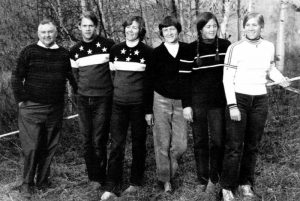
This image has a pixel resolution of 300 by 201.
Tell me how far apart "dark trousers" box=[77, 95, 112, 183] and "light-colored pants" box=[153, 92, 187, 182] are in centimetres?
60

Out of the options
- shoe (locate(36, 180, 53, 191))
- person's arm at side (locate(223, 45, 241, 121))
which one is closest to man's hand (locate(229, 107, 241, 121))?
person's arm at side (locate(223, 45, 241, 121))

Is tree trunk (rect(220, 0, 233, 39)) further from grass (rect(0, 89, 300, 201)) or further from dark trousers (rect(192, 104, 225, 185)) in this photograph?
dark trousers (rect(192, 104, 225, 185))

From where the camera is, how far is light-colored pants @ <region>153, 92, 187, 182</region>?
4023 mm

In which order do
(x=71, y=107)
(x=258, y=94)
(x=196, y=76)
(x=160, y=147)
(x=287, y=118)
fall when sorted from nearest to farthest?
(x=258, y=94) < (x=196, y=76) < (x=160, y=147) < (x=287, y=118) < (x=71, y=107)

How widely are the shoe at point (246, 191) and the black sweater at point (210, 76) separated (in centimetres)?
96

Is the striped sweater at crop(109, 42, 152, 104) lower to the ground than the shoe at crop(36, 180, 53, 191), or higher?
higher

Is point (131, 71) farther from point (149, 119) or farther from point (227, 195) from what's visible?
point (227, 195)

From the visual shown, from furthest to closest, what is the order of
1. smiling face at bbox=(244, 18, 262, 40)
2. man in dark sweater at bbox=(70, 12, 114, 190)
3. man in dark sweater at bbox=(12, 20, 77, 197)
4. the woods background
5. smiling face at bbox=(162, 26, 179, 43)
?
the woods background
man in dark sweater at bbox=(12, 20, 77, 197)
man in dark sweater at bbox=(70, 12, 114, 190)
smiling face at bbox=(162, 26, 179, 43)
smiling face at bbox=(244, 18, 262, 40)

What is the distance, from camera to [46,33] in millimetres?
4242

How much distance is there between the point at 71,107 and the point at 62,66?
9.49 ft

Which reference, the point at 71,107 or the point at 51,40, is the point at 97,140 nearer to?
the point at 51,40

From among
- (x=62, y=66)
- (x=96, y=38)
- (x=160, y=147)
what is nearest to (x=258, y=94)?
(x=160, y=147)

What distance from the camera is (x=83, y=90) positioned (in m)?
4.20

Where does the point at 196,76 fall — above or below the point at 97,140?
above
